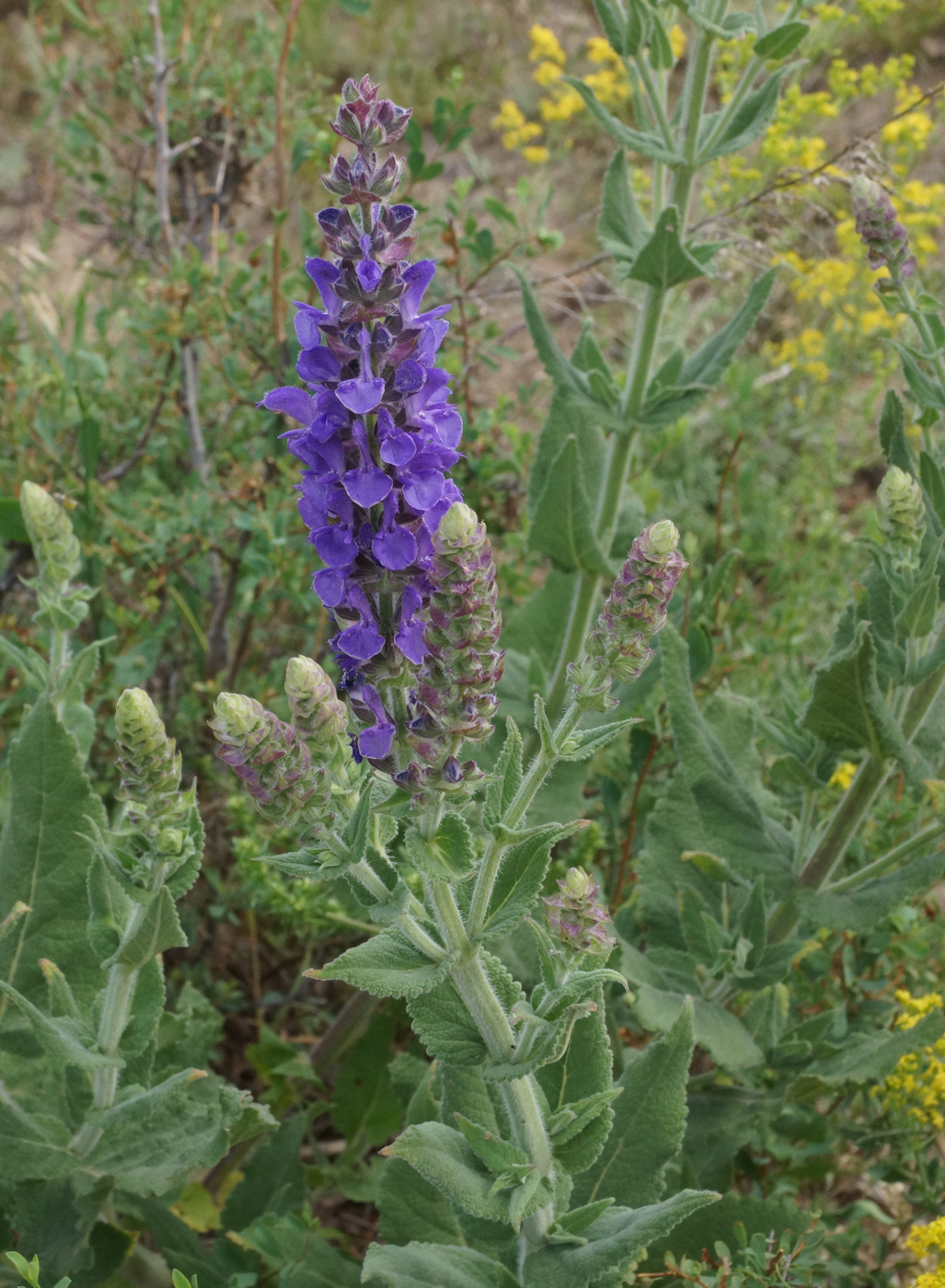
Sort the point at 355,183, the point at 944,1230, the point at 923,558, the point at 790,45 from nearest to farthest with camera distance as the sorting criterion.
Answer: the point at 355,183 → the point at 944,1230 → the point at 923,558 → the point at 790,45

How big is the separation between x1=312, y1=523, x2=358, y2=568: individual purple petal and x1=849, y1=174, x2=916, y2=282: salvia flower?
1.57 metres

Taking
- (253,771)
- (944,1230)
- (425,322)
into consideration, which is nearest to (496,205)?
(425,322)

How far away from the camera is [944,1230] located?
216 centimetres

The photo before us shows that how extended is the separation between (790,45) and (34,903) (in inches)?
108

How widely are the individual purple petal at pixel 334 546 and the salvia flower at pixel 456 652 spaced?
0.42 feet

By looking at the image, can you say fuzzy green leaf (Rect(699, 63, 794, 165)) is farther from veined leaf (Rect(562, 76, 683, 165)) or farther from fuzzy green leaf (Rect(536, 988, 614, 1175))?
fuzzy green leaf (Rect(536, 988, 614, 1175))

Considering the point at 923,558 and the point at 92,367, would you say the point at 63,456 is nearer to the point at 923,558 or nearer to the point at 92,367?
the point at 92,367

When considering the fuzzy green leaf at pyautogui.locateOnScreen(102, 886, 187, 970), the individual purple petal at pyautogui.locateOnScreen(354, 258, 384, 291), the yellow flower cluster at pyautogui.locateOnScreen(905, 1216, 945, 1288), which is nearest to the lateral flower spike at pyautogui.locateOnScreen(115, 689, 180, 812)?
the fuzzy green leaf at pyautogui.locateOnScreen(102, 886, 187, 970)

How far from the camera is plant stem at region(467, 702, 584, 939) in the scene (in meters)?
1.58

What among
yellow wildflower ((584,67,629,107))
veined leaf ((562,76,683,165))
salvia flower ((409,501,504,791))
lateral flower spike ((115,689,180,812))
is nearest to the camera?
salvia flower ((409,501,504,791))

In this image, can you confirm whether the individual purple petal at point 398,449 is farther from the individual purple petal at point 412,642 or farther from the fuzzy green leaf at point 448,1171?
the fuzzy green leaf at point 448,1171

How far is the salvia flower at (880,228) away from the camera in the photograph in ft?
7.82

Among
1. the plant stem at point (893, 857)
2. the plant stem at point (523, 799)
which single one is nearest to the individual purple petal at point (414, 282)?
the plant stem at point (523, 799)

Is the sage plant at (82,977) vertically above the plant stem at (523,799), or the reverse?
the plant stem at (523,799)
